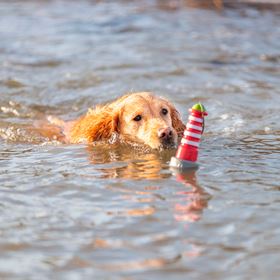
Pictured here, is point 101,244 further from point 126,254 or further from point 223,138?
point 223,138

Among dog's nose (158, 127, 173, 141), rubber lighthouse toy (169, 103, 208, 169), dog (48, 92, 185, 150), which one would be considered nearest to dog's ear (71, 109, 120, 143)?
dog (48, 92, 185, 150)

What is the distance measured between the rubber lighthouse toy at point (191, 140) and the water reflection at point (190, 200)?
0.12 metres

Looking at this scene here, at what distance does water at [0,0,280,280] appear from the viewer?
4539 millimetres

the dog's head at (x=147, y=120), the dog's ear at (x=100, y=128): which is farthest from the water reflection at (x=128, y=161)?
the dog's ear at (x=100, y=128)

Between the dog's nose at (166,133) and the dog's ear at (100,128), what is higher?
the dog's nose at (166,133)

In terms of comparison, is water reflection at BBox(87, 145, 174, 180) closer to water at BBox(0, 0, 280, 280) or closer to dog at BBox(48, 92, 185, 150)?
water at BBox(0, 0, 280, 280)

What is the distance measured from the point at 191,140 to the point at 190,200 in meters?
0.89

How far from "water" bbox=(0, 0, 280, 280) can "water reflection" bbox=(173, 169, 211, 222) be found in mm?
15

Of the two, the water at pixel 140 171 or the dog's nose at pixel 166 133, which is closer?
the water at pixel 140 171

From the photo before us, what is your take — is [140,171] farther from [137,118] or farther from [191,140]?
[137,118]

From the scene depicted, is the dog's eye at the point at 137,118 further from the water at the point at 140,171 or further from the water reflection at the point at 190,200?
the water reflection at the point at 190,200

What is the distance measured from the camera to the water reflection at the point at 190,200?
204 inches

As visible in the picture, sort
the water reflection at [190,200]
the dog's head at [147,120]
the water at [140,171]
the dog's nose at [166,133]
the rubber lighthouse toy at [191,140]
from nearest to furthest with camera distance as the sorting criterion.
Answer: the water at [140,171] → the water reflection at [190,200] → the rubber lighthouse toy at [191,140] → the dog's nose at [166,133] → the dog's head at [147,120]

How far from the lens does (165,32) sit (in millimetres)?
16094
